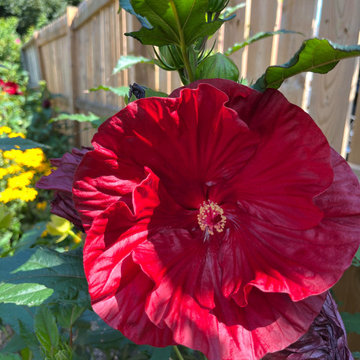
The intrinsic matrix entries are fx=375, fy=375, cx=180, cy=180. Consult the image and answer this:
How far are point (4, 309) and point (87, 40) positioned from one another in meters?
3.89

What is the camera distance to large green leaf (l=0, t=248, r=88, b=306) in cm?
60

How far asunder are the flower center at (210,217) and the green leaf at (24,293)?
11.1 inches

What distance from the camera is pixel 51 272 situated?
629 millimetres

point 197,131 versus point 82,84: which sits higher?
point 197,131

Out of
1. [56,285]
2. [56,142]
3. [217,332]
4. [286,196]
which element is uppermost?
[286,196]

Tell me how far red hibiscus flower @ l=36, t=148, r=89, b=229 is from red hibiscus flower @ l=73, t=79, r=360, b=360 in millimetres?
80

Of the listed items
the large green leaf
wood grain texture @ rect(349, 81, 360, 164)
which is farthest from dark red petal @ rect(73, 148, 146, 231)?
wood grain texture @ rect(349, 81, 360, 164)

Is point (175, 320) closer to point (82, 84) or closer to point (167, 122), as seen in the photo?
point (167, 122)

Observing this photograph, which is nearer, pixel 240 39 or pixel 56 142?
pixel 240 39

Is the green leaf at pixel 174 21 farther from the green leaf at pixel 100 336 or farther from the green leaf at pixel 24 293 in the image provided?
the green leaf at pixel 100 336

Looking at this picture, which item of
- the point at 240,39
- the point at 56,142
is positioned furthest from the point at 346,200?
the point at 56,142

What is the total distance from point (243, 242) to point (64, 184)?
24cm

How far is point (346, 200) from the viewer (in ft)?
1.26

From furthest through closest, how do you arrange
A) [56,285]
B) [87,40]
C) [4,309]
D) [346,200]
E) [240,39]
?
[87,40] < [240,39] < [4,309] < [56,285] < [346,200]
